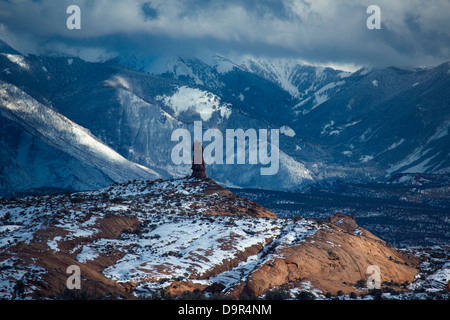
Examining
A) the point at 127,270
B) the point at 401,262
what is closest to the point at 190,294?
the point at 127,270

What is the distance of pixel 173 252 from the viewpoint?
321 ft

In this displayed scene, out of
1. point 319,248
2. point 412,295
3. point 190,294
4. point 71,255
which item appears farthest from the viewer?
point 319,248

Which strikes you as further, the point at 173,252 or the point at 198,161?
the point at 198,161

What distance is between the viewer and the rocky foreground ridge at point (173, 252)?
269 feet

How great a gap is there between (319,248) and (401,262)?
15.5 meters

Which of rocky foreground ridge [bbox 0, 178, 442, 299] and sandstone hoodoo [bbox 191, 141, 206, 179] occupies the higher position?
sandstone hoodoo [bbox 191, 141, 206, 179]

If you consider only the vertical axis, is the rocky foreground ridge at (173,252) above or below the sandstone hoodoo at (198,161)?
below

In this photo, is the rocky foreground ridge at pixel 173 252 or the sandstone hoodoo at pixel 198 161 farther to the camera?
the sandstone hoodoo at pixel 198 161

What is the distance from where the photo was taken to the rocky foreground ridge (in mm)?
82062

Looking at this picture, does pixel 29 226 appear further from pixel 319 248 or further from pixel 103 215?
pixel 319 248

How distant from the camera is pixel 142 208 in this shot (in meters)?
121

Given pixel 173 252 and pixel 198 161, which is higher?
pixel 198 161

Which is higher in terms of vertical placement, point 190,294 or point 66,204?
point 66,204

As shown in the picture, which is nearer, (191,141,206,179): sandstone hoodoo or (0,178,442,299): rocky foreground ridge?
(0,178,442,299): rocky foreground ridge
